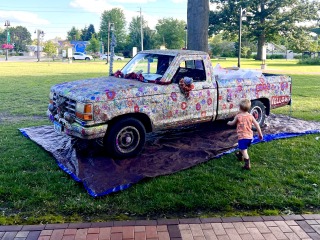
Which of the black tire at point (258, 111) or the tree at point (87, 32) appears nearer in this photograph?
the black tire at point (258, 111)

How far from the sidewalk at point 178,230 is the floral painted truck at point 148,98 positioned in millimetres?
2045

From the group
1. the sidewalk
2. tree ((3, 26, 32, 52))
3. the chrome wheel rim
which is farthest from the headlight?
tree ((3, 26, 32, 52))

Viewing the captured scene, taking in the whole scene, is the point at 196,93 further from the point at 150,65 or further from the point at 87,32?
the point at 87,32

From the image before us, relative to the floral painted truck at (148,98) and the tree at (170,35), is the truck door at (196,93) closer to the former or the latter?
the floral painted truck at (148,98)

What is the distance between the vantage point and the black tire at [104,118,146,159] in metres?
6.18

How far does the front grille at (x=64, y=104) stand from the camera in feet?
20.1

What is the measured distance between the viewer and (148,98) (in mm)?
6430

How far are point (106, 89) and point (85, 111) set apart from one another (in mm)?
582

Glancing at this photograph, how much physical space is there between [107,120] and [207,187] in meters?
1.97

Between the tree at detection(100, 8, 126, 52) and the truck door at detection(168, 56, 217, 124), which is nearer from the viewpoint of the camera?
the truck door at detection(168, 56, 217, 124)

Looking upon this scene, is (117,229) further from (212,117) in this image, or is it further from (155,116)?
(212,117)

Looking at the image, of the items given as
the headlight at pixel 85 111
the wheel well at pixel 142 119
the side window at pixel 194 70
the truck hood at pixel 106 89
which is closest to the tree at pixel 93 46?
the side window at pixel 194 70

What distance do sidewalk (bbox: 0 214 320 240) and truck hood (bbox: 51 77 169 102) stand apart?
2.29 metres

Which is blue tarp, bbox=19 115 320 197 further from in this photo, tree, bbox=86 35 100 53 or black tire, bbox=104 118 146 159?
tree, bbox=86 35 100 53
